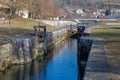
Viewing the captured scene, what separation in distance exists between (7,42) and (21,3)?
3545cm

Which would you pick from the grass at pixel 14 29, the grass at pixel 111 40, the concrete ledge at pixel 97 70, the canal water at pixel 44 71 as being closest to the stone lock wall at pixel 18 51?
the canal water at pixel 44 71

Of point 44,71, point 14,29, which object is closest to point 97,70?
point 44,71

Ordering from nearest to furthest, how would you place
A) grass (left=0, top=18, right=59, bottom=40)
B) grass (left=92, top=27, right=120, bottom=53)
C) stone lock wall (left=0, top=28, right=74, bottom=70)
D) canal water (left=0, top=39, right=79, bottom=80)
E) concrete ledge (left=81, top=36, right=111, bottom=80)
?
concrete ledge (left=81, top=36, right=111, bottom=80), grass (left=92, top=27, right=120, bottom=53), canal water (left=0, top=39, right=79, bottom=80), stone lock wall (left=0, top=28, right=74, bottom=70), grass (left=0, top=18, right=59, bottom=40)

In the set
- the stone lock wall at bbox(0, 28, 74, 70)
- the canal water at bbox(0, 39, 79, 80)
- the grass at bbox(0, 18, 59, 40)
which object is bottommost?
the canal water at bbox(0, 39, 79, 80)

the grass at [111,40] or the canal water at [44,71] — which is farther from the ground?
the grass at [111,40]

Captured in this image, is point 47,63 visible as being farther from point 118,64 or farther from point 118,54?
point 118,64

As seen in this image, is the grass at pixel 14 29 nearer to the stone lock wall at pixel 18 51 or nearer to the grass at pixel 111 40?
the stone lock wall at pixel 18 51

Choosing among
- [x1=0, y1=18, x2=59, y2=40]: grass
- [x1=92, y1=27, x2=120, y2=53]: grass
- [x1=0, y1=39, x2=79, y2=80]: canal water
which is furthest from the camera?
[x1=0, y1=18, x2=59, y2=40]: grass

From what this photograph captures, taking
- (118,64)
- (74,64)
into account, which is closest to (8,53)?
(74,64)

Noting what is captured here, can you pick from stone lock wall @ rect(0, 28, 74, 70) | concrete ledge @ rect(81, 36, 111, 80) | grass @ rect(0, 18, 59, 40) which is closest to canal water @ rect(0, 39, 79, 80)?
stone lock wall @ rect(0, 28, 74, 70)

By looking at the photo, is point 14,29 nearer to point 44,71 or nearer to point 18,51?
point 18,51

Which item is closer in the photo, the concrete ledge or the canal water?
the concrete ledge

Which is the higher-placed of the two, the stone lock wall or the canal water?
the stone lock wall

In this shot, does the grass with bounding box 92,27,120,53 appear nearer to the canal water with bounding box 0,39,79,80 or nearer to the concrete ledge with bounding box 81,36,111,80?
the canal water with bounding box 0,39,79,80
